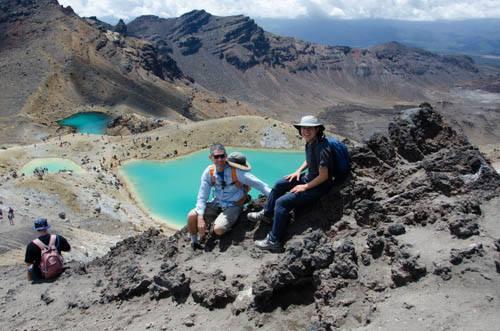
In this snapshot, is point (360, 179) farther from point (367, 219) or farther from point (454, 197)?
point (454, 197)

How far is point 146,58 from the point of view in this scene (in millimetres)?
144875

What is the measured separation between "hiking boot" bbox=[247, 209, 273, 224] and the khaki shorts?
40 centimetres

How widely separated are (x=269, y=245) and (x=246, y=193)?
174 cm

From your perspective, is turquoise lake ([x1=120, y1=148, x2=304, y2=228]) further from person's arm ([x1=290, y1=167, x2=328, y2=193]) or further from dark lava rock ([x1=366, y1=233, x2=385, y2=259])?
dark lava rock ([x1=366, y1=233, x2=385, y2=259])

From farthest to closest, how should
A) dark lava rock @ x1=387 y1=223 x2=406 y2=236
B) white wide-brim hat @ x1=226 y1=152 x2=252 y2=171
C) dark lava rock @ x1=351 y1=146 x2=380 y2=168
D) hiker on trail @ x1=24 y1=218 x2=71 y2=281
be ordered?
1. hiker on trail @ x1=24 y1=218 x2=71 y2=281
2. white wide-brim hat @ x1=226 y1=152 x2=252 y2=171
3. dark lava rock @ x1=351 y1=146 x2=380 y2=168
4. dark lava rock @ x1=387 y1=223 x2=406 y2=236

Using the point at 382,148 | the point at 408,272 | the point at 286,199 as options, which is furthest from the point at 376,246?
the point at 382,148

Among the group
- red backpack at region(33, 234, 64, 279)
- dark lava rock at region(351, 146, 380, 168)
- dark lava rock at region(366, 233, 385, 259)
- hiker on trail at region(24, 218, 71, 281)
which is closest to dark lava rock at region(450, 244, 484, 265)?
dark lava rock at region(366, 233, 385, 259)

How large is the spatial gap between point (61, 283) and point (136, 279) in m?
3.26

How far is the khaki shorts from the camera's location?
11.9 metres

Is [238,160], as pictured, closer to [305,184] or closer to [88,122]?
[305,184]

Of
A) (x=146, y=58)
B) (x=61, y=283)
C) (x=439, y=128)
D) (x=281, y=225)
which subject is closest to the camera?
(x=281, y=225)

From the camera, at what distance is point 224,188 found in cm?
1196

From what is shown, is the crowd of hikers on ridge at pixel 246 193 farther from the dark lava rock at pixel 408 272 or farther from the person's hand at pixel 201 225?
the dark lava rock at pixel 408 272

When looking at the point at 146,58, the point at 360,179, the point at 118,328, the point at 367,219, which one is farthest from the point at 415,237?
the point at 146,58
